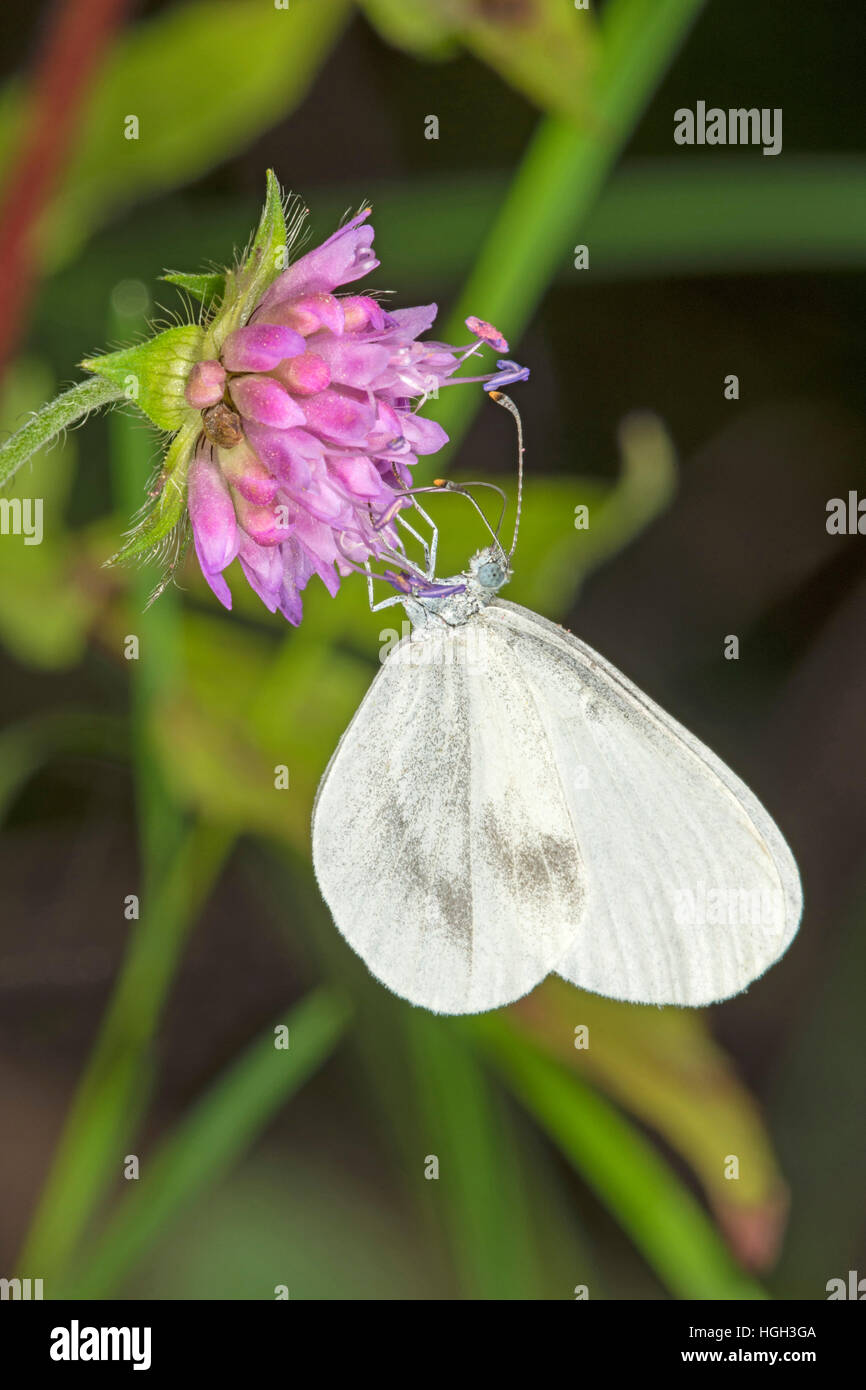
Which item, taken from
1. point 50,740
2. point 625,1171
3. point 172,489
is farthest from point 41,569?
point 625,1171

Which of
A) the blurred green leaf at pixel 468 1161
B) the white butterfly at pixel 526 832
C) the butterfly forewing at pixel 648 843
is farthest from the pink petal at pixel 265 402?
the blurred green leaf at pixel 468 1161

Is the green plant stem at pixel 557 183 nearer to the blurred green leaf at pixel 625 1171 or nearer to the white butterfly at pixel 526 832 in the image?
the white butterfly at pixel 526 832

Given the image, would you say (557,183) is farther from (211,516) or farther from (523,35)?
(211,516)

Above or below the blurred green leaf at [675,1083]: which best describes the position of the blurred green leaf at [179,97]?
above

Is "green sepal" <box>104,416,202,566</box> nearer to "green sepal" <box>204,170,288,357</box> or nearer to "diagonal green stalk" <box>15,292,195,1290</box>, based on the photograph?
"green sepal" <box>204,170,288,357</box>

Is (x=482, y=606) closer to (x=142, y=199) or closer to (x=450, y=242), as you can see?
(x=450, y=242)
